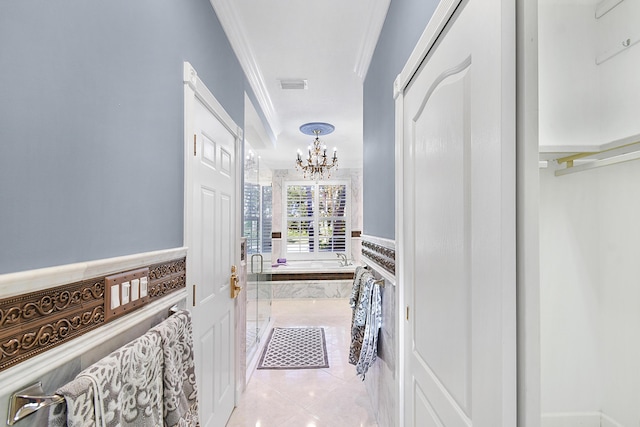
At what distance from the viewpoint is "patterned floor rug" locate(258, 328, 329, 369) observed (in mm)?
3074

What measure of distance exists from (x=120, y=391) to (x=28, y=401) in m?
0.20

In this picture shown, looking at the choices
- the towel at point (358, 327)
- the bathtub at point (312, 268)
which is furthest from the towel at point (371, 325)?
the bathtub at point (312, 268)

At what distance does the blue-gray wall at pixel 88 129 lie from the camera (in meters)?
0.65

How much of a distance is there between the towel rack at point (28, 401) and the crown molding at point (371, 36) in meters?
2.18

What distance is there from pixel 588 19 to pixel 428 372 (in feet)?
4.04

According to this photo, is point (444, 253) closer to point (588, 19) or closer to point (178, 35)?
point (588, 19)

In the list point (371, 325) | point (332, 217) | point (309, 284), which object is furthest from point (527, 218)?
point (332, 217)

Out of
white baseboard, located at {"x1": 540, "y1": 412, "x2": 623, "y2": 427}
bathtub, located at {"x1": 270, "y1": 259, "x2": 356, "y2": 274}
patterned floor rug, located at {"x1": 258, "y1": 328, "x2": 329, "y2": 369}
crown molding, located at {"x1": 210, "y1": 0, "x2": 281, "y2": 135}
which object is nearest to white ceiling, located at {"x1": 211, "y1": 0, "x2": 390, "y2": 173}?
crown molding, located at {"x1": 210, "y1": 0, "x2": 281, "y2": 135}

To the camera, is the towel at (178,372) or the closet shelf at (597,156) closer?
the closet shelf at (597,156)

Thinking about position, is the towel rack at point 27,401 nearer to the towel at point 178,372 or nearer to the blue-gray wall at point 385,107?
the towel at point 178,372

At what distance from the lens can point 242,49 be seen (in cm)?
235

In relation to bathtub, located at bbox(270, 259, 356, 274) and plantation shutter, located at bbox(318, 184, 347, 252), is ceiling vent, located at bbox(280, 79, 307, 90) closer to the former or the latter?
bathtub, located at bbox(270, 259, 356, 274)

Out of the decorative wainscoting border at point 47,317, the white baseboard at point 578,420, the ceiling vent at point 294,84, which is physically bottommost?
the white baseboard at point 578,420

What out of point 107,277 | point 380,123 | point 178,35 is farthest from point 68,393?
point 380,123
